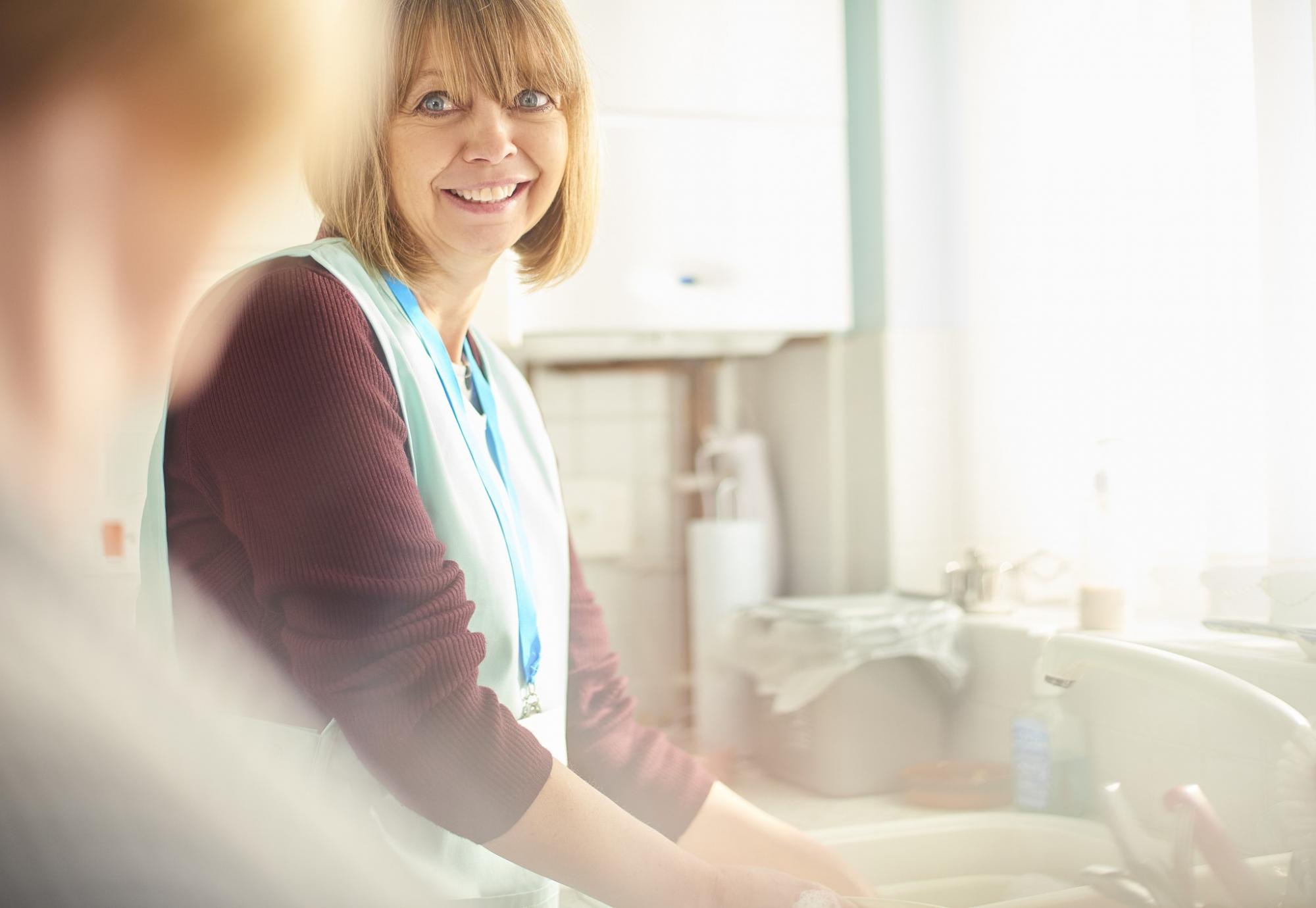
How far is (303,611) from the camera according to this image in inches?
15.7

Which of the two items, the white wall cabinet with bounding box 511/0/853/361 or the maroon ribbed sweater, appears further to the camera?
the white wall cabinet with bounding box 511/0/853/361

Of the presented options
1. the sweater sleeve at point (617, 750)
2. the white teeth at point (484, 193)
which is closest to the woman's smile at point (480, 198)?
the white teeth at point (484, 193)

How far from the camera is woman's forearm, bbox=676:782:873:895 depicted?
0.59m

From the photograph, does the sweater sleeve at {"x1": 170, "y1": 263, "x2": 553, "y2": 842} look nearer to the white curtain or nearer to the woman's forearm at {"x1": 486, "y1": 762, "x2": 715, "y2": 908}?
the woman's forearm at {"x1": 486, "y1": 762, "x2": 715, "y2": 908}

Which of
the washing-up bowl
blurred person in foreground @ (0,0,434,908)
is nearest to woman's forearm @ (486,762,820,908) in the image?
blurred person in foreground @ (0,0,434,908)

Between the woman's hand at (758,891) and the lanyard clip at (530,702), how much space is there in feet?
0.40

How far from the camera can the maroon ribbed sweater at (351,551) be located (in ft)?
1.29

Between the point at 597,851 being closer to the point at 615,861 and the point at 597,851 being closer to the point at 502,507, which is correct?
the point at 615,861

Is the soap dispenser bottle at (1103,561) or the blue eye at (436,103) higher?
the blue eye at (436,103)

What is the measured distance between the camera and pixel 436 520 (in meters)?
0.47

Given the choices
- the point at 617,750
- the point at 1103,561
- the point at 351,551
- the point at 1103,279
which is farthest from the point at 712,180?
the point at 351,551

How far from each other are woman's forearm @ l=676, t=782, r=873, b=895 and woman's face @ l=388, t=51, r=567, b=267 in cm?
32

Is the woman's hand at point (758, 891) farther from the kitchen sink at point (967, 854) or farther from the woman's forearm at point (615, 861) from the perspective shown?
the kitchen sink at point (967, 854)

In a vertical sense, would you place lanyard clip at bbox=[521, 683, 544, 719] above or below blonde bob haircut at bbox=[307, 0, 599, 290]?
below
